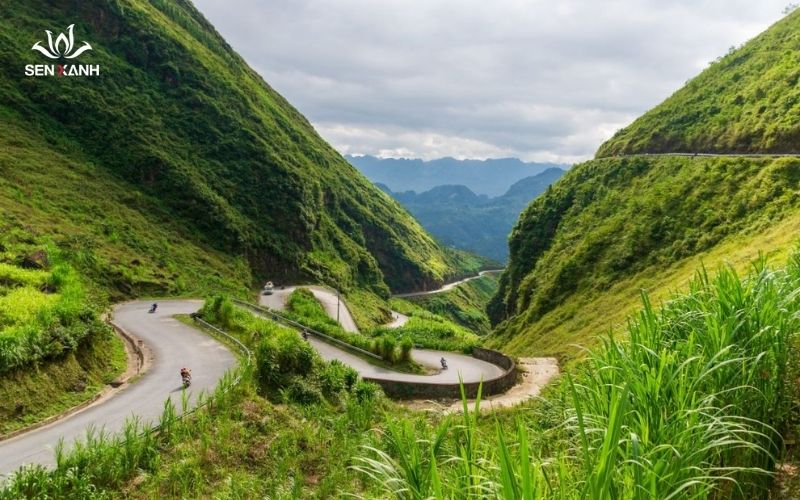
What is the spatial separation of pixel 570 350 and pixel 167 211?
180 feet

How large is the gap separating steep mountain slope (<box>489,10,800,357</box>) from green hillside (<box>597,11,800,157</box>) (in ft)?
0.75

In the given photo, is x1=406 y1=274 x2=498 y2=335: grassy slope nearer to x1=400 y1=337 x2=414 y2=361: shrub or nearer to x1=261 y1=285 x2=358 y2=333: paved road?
x1=261 y1=285 x2=358 y2=333: paved road

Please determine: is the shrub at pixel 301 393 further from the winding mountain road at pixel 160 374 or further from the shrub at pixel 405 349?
the shrub at pixel 405 349

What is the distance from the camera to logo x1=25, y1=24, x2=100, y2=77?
224 ft

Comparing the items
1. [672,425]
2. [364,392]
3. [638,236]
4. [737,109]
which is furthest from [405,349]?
[737,109]

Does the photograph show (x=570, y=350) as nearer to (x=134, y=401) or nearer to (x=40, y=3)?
(x=134, y=401)

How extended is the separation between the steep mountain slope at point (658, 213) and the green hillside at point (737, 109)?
0.23 metres

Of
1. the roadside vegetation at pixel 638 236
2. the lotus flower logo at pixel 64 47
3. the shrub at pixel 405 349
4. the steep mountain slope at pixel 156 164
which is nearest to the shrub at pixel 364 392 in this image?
the shrub at pixel 405 349

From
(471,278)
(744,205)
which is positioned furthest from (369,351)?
(471,278)

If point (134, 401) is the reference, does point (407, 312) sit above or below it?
below

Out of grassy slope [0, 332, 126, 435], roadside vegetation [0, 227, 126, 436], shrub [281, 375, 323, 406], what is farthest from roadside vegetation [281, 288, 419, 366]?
grassy slope [0, 332, 126, 435]

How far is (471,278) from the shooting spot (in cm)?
17688

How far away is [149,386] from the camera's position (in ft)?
60.6

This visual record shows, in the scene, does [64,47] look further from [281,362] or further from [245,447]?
[245,447]
